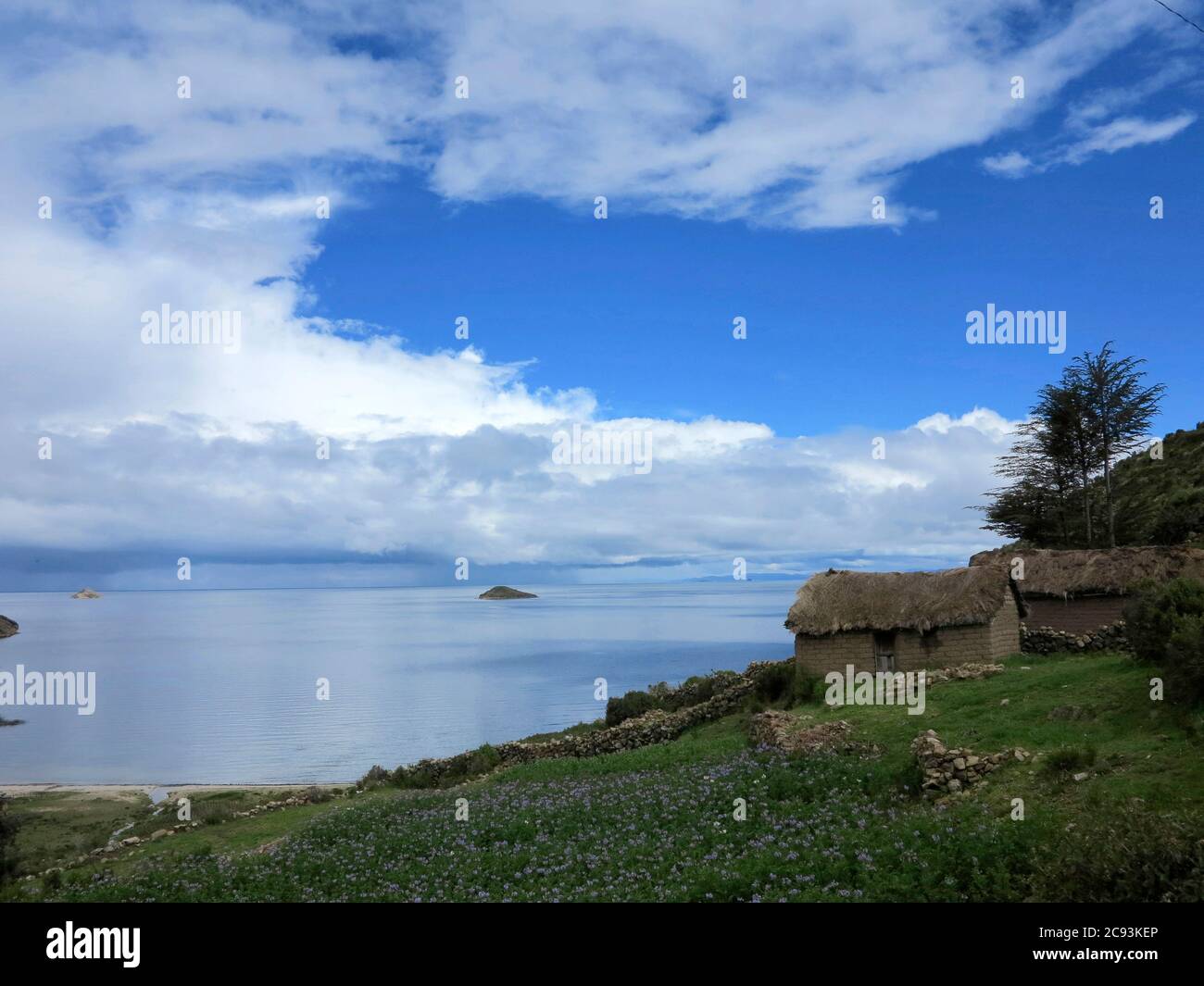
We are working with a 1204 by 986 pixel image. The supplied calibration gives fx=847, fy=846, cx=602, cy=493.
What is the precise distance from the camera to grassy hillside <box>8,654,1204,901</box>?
9.80 metres

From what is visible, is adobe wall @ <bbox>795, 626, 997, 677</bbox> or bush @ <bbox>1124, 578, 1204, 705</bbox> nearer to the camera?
bush @ <bbox>1124, 578, 1204, 705</bbox>

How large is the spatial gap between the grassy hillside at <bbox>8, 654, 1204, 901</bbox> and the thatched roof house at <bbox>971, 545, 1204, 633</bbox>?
11.2m

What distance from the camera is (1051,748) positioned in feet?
49.2

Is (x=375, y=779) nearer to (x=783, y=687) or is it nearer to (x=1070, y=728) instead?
(x=783, y=687)

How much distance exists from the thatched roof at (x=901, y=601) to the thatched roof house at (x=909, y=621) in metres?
0.03

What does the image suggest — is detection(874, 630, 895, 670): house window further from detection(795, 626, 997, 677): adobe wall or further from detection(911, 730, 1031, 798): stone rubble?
detection(911, 730, 1031, 798): stone rubble

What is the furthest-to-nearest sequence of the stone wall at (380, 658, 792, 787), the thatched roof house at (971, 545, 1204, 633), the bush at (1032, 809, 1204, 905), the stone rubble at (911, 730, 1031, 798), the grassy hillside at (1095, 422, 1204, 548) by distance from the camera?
the grassy hillside at (1095, 422, 1204, 548) → the thatched roof house at (971, 545, 1204, 633) → the stone wall at (380, 658, 792, 787) → the stone rubble at (911, 730, 1031, 798) → the bush at (1032, 809, 1204, 905)

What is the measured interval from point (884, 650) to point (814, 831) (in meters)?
18.9

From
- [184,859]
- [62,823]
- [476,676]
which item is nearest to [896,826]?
[184,859]

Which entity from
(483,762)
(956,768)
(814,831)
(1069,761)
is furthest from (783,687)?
(814,831)

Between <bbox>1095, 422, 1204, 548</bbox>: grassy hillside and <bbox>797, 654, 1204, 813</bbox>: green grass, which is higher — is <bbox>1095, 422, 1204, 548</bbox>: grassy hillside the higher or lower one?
the higher one

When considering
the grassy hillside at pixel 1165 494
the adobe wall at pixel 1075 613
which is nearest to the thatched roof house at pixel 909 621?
the adobe wall at pixel 1075 613

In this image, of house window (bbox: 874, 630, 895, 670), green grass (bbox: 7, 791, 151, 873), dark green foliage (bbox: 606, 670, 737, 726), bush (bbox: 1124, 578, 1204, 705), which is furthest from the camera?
dark green foliage (bbox: 606, 670, 737, 726)

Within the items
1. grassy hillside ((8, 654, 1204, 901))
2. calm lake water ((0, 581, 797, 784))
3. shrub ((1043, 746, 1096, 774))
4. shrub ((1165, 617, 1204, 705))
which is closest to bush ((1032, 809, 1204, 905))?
grassy hillside ((8, 654, 1204, 901))
